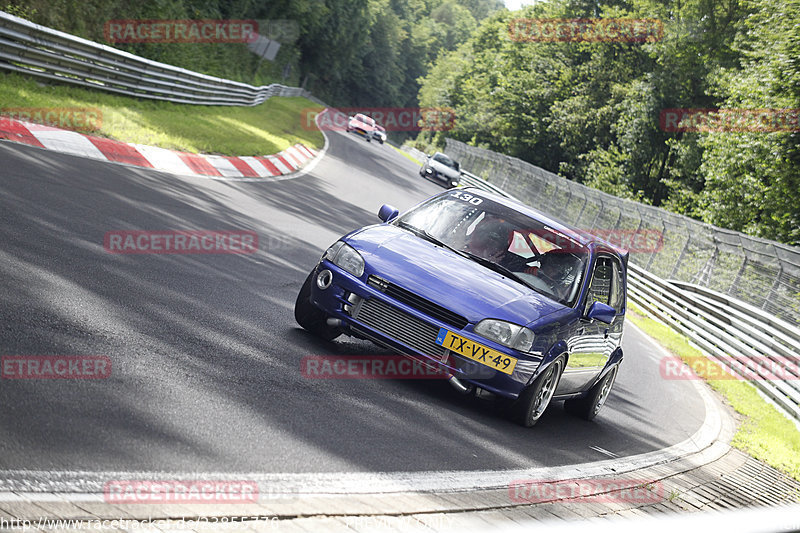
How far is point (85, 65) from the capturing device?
17984 millimetres

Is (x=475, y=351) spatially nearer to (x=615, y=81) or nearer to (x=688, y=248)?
(x=688, y=248)

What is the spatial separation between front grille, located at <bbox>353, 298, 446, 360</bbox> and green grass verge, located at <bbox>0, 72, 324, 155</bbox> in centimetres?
873

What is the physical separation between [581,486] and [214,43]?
40.2 meters

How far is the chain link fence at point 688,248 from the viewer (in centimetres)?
1731

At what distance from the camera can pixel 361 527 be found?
13.3 ft

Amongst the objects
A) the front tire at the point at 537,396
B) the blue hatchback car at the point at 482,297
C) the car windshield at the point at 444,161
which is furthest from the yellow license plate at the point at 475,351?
the car windshield at the point at 444,161

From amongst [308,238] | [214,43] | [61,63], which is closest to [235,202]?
[308,238]

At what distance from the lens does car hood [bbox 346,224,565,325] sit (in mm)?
6793

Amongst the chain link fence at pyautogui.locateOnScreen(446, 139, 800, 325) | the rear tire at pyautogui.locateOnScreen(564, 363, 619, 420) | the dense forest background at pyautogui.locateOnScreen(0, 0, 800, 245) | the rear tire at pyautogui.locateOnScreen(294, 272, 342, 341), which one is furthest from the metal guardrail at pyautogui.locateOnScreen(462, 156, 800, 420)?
the dense forest background at pyautogui.locateOnScreen(0, 0, 800, 245)

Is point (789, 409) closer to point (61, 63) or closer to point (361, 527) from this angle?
A: point (361, 527)

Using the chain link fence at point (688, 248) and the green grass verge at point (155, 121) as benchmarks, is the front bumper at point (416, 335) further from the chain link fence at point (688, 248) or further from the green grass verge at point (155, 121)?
the chain link fence at point (688, 248)

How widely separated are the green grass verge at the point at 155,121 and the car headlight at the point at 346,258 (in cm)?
808

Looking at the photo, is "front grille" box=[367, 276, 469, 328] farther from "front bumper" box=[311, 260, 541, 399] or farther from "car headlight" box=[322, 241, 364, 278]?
"car headlight" box=[322, 241, 364, 278]

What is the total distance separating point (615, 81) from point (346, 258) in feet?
162
